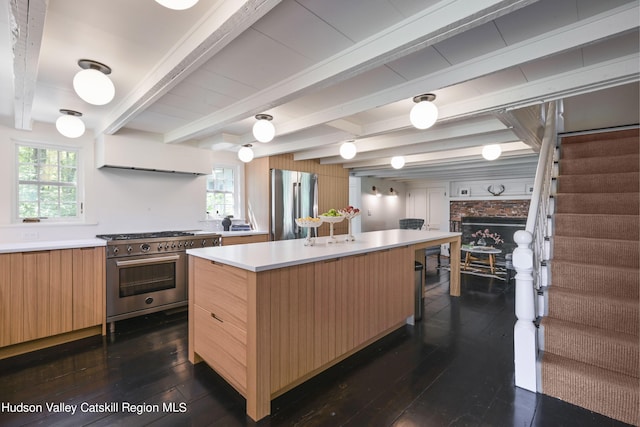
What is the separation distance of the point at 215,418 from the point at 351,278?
1221mm

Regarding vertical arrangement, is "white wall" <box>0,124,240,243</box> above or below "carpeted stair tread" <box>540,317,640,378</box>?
above

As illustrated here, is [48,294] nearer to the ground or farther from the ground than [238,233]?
nearer to the ground

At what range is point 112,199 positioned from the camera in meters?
3.82

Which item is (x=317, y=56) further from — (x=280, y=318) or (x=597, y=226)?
(x=597, y=226)

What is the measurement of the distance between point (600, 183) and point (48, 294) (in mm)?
5208

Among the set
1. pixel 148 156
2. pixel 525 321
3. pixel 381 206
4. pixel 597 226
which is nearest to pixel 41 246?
pixel 148 156

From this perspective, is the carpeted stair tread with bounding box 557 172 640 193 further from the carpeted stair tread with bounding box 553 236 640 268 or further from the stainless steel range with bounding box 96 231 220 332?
the stainless steel range with bounding box 96 231 220 332

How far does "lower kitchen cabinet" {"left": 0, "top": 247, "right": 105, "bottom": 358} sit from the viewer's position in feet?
8.05

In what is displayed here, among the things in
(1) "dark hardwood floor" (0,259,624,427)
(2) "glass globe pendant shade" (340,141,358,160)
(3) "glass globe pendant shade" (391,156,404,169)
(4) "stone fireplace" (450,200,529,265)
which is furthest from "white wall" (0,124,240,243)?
(4) "stone fireplace" (450,200,529,265)

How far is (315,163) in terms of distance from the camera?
5.80m

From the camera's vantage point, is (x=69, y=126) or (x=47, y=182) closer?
(x=69, y=126)

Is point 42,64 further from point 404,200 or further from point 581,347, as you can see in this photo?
point 404,200

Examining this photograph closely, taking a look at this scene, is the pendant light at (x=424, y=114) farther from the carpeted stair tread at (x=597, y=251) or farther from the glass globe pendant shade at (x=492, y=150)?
the glass globe pendant shade at (x=492, y=150)

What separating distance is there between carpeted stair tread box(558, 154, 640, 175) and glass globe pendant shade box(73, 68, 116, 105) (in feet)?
13.8
